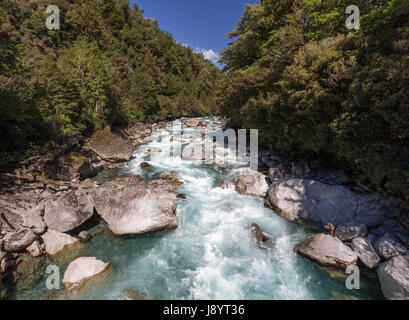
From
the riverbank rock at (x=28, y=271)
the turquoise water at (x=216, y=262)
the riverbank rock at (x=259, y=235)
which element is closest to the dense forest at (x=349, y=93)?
the turquoise water at (x=216, y=262)

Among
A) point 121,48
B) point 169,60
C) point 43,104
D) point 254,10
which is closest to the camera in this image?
point 43,104

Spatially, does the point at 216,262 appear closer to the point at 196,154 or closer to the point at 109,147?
the point at 196,154

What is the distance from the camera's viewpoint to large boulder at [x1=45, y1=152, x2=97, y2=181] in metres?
10.6

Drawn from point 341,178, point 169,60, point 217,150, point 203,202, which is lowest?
point 203,202

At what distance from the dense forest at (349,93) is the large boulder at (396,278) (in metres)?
2.62

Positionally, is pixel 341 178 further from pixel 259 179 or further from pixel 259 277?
pixel 259 277

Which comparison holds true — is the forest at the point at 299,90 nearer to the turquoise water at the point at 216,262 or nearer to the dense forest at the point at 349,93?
the dense forest at the point at 349,93

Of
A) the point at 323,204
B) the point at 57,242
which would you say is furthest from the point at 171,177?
the point at 323,204

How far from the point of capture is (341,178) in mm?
8875

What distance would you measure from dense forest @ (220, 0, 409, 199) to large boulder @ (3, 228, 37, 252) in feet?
44.3

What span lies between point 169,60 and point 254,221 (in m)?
74.7

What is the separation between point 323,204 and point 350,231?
1.50 meters

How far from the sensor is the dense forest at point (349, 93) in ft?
18.6
